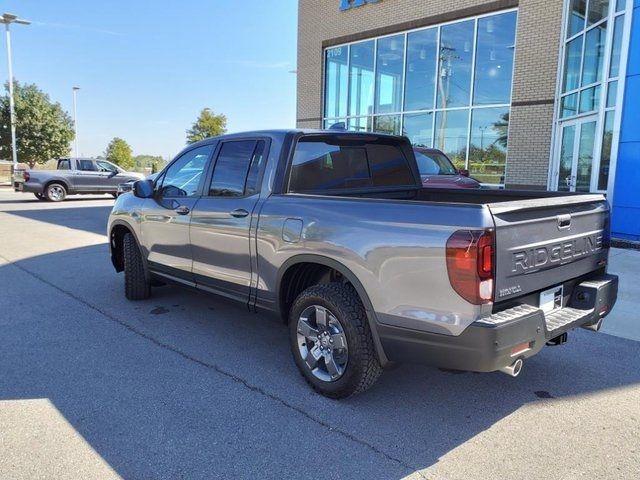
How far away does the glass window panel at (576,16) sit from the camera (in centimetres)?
1141

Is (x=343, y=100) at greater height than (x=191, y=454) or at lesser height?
greater

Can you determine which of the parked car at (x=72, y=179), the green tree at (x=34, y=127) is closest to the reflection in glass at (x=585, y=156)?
the parked car at (x=72, y=179)

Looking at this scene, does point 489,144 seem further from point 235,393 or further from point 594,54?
point 235,393

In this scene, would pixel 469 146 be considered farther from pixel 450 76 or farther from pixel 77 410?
pixel 77 410

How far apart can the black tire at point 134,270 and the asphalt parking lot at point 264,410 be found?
49 centimetres

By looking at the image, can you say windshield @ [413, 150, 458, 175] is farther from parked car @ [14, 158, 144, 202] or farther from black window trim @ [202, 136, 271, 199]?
parked car @ [14, 158, 144, 202]

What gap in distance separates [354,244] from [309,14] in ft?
56.4

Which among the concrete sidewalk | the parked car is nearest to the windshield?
the concrete sidewalk

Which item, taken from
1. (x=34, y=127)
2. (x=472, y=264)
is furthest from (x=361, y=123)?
(x=34, y=127)

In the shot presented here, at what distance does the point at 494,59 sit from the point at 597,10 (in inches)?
121

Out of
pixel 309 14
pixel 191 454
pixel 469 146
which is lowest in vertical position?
pixel 191 454

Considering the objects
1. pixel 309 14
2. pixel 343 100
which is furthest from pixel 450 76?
pixel 309 14

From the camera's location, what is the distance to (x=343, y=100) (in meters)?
17.8

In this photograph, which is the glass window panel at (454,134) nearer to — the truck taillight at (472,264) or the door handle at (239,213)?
the door handle at (239,213)
